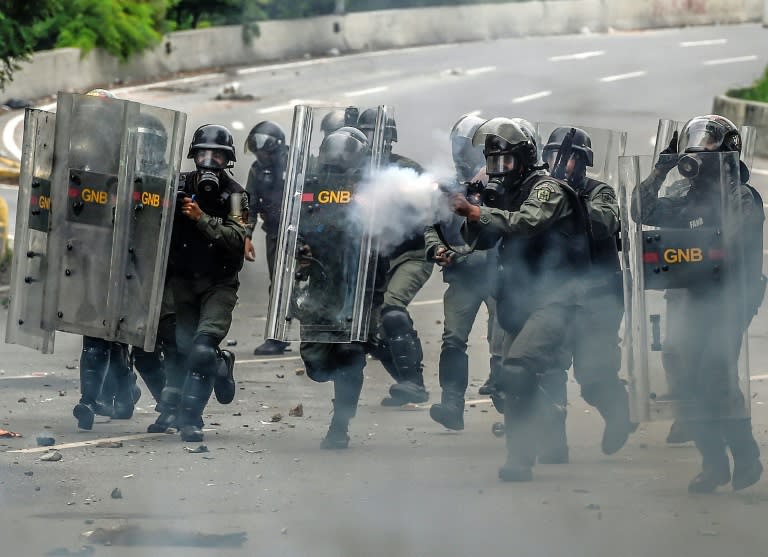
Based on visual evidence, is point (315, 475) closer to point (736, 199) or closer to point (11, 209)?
point (736, 199)

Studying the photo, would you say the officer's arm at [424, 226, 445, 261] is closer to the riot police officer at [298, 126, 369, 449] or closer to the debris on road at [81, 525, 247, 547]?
the riot police officer at [298, 126, 369, 449]

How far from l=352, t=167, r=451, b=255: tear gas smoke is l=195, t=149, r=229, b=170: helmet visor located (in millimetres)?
733

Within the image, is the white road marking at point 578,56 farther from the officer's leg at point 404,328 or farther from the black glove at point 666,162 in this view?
the black glove at point 666,162

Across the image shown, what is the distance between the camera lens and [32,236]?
8.72 m

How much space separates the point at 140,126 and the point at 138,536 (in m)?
2.61

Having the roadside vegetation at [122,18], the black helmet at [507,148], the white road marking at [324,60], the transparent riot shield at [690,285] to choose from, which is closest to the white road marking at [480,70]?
the white road marking at [324,60]

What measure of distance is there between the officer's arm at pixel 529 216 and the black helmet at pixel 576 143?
3.86 ft

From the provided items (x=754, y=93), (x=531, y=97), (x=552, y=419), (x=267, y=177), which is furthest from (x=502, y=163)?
(x=531, y=97)

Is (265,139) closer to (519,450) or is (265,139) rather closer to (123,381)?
(123,381)

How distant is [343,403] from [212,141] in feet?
4.84

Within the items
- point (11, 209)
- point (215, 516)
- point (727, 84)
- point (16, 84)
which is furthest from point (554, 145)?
point (727, 84)

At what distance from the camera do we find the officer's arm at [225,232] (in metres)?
8.30

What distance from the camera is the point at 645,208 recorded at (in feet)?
24.2

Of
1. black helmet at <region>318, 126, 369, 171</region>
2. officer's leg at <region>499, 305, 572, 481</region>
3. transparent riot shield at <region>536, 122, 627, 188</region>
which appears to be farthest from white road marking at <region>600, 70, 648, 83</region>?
officer's leg at <region>499, 305, 572, 481</region>
